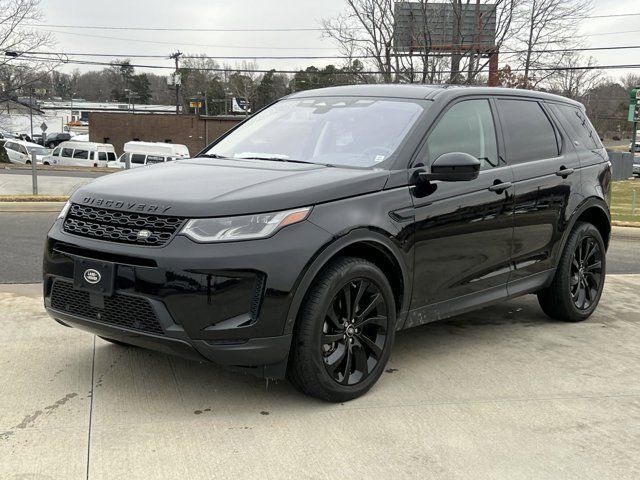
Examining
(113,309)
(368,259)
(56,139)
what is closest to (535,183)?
(368,259)

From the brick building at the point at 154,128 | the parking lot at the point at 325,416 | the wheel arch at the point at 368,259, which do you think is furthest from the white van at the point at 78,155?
the wheel arch at the point at 368,259

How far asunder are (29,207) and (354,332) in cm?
1022

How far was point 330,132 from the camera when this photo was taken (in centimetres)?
448

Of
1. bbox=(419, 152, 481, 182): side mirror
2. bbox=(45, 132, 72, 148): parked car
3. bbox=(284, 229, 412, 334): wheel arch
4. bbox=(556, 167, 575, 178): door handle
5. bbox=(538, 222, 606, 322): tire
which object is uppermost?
bbox=(419, 152, 481, 182): side mirror

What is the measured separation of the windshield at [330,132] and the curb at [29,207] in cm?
833

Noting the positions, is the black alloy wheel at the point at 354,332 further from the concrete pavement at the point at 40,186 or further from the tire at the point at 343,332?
the concrete pavement at the point at 40,186

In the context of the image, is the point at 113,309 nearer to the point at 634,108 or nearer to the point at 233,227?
the point at 233,227

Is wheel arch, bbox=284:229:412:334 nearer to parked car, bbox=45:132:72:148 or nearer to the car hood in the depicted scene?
the car hood

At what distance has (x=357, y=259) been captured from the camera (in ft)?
12.2

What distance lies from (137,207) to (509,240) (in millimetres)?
2619

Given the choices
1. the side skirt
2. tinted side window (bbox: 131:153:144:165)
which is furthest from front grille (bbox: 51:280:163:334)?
tinted side window (bbox: 131:153:144:165)

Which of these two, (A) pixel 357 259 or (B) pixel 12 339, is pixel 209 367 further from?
(B) pixel 12 339

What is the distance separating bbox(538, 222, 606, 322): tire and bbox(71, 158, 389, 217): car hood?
2.25m

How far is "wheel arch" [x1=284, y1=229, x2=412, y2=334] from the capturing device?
11.1 feet
